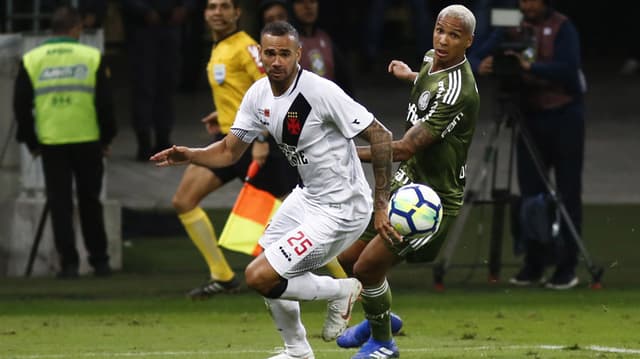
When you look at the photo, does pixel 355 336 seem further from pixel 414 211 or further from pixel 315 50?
pixel 315 50

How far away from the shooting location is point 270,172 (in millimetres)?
12883

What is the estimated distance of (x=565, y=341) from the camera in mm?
10992

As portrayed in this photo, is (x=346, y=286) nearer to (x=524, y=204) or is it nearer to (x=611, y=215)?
(x=524, y=204)

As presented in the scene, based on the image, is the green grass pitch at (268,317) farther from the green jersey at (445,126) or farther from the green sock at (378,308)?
the green jersey at (445,126)

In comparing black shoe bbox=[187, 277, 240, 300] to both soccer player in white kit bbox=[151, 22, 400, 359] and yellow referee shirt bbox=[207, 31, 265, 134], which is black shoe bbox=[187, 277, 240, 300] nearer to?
yellow referee shirt bbox=[207, 31, 265, 134]

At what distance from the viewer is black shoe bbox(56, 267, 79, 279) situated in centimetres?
1458

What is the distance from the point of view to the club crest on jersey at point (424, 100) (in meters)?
10.0

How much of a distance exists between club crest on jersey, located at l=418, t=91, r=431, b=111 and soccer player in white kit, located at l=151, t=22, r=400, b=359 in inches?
25.7

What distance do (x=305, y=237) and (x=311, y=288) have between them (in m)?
0.30

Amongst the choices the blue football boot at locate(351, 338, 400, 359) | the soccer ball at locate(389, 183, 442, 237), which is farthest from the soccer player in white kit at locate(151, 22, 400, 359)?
the blue football boot at locate(351, 338, 400, 359)

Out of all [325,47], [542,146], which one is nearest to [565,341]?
[542,146]

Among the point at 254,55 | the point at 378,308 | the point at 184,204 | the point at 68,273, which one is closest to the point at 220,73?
the point at 254,55

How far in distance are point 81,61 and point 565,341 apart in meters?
5.10

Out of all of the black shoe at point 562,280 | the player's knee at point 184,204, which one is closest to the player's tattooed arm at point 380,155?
the player's knee at point 184,204
